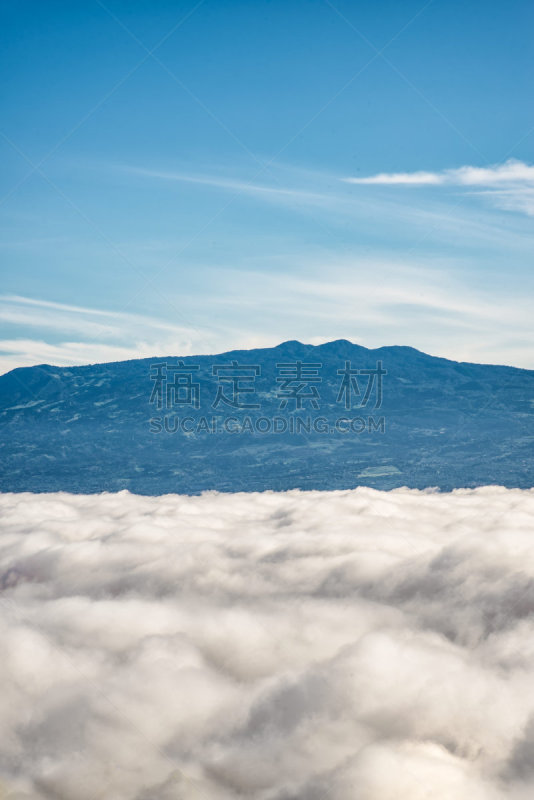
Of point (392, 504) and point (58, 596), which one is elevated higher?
point (392, 504)

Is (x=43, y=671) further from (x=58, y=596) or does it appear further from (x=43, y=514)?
(x=43, y=514)

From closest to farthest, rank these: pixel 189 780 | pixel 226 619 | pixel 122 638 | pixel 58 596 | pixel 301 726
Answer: pixel 189 780
pixel 301 726
pixel 122 638
pixel 226 619
pixel 58 596

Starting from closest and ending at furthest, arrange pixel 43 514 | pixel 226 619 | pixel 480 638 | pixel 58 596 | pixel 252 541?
1. pixel 480 638
2. pixel 226 619
3. pixel 58 596
4. pixel 252 541
5. pixel 43 514

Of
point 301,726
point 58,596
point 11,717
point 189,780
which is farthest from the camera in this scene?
point 58,596

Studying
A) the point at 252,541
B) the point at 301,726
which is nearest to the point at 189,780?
the point at 301,726

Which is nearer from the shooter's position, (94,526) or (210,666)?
(210,666)

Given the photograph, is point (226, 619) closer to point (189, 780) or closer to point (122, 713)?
point (122, 713)

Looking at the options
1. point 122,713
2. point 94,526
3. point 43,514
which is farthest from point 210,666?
point 43,514

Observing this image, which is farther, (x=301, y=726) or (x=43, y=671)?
(x=43, y=671)

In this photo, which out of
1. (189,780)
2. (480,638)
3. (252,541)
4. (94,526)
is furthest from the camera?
(94,526)
